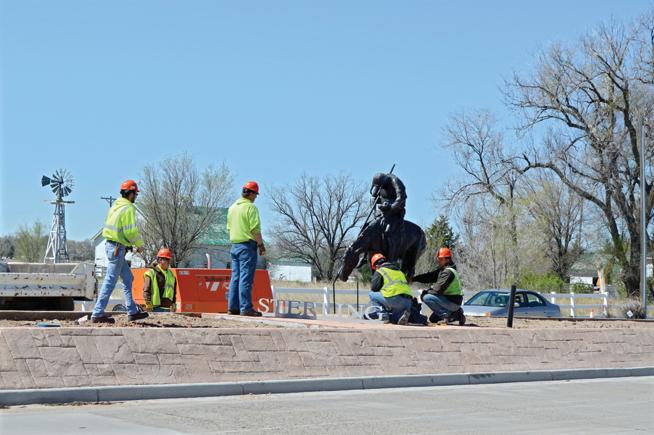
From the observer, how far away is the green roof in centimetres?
6075

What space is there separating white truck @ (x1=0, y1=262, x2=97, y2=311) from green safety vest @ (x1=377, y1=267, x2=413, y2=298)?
5.88 metres

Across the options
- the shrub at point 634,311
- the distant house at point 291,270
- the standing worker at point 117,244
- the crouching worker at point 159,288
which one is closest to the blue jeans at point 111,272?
the standing worker at point 117,244

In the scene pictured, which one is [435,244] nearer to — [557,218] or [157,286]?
[557,218]

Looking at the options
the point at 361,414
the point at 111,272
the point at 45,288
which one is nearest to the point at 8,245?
the point at 45,288

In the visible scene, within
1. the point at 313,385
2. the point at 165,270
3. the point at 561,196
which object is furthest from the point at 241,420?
the point at 561,196

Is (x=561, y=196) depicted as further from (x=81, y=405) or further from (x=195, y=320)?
(x=81, y=405)

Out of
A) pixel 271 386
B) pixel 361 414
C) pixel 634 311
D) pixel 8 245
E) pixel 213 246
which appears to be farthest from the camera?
pixel 8 245

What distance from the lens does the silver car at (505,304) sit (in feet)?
79.8

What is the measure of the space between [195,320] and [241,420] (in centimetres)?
468

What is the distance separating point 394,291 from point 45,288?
6.49m

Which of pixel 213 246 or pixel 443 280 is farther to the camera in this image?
pixel 213 246

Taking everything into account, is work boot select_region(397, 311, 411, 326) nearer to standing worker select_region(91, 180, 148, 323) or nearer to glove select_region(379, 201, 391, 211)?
glove select_region(379, 201, 391, 211)

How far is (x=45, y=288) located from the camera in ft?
58.1

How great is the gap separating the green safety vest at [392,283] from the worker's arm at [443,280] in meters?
0.92
